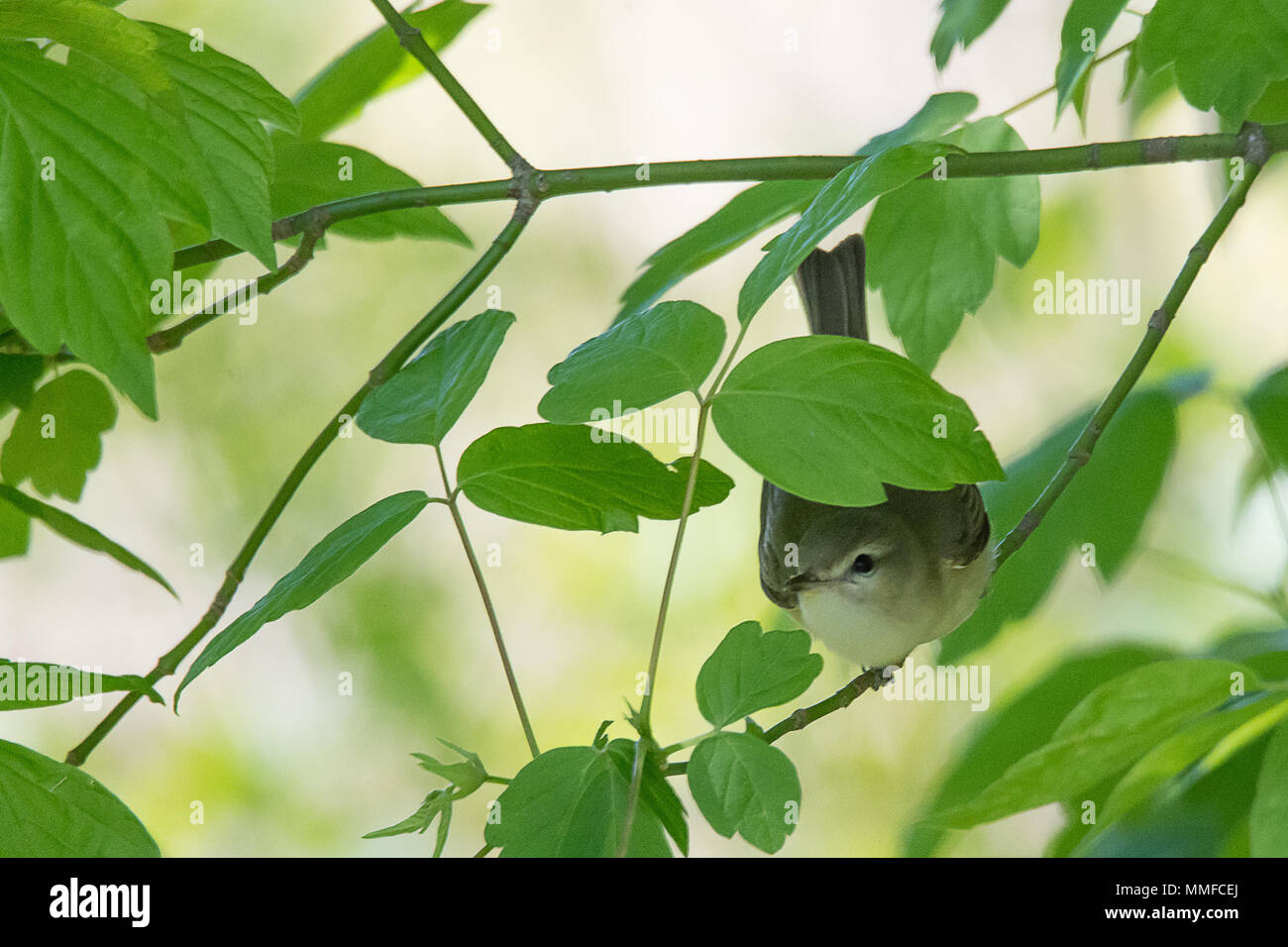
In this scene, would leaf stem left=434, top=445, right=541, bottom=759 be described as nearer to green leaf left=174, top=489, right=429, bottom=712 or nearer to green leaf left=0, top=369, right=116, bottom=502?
green leaf left=174, top=489, right=429, bottom=712

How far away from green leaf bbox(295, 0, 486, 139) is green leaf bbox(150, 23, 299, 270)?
0.87 ft

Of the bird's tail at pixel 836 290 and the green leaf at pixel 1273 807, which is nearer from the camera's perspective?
the green leaf at pixel 1273 807

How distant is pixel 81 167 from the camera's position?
45 cm

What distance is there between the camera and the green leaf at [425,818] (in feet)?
1.33

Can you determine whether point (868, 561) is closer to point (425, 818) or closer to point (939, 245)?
point (939, 245)

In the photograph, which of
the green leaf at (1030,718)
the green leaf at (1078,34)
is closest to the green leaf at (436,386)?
the green leaf at (1078,34)

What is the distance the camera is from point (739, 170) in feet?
1.92

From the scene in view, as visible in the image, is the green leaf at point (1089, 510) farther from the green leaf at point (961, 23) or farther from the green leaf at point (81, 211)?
the green leaf at point (81, 211)

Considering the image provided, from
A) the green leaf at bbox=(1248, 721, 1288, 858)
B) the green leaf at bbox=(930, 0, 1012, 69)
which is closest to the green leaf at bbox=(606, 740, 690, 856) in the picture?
the green leaf at bbox=(1248, 721, 1288, 858)

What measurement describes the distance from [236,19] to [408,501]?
6.19ft

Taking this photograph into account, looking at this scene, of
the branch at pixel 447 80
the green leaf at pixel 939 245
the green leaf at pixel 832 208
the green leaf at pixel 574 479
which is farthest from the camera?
the green leaf at pixel 939 245

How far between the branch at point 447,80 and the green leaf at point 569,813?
334mm
